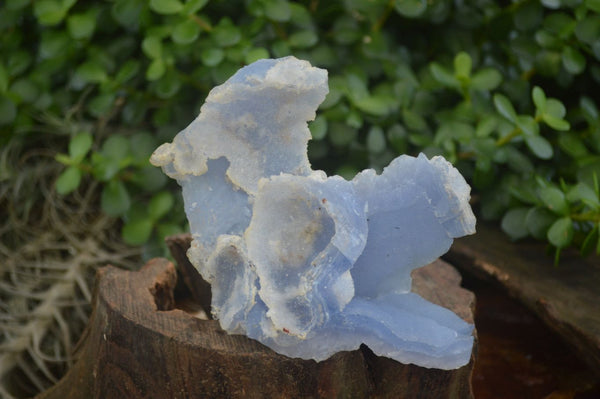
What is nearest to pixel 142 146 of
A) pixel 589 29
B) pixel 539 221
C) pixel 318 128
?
pixel 318 128

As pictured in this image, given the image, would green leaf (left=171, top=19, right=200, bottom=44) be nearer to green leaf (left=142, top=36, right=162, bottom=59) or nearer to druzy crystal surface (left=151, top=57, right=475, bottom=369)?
green leaf (left=142, top=36, right=162, bottom=59)

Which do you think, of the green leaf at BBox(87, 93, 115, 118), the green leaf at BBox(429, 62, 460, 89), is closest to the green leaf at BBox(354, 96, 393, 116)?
the green leaf at BBox(429, 62, 460, 89)

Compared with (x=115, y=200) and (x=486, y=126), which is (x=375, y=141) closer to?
(x=486, y=126)

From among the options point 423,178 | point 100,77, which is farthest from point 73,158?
point 423,178

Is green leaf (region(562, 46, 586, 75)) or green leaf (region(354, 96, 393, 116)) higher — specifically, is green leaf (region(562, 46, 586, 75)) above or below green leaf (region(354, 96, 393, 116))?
above

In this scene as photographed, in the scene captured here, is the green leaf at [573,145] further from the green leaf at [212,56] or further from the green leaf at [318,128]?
the green leaf at [212,56]

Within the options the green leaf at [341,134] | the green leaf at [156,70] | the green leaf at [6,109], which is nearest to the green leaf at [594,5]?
the green leaf at [341,134]
